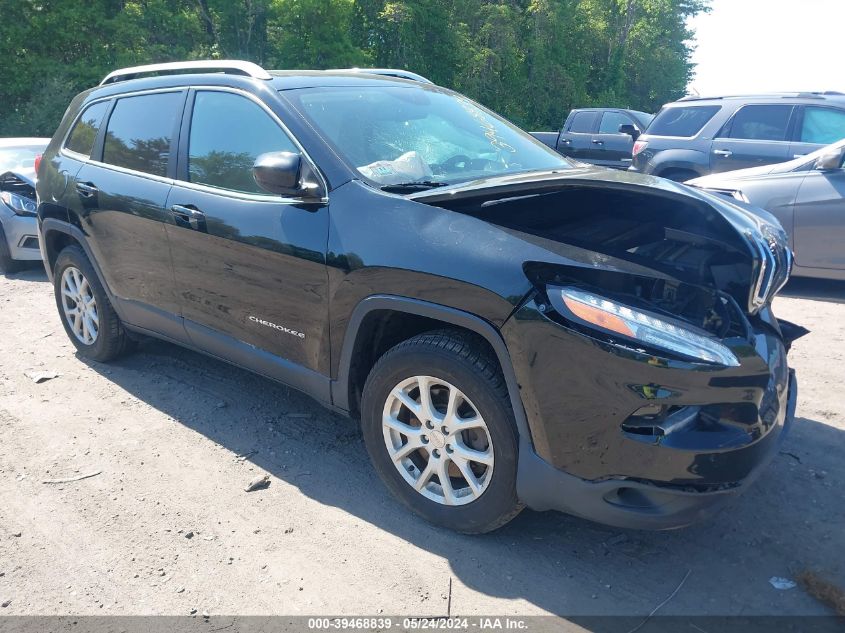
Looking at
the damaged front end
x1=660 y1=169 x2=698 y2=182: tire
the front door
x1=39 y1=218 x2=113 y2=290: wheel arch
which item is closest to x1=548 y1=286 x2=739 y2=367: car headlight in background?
the damaged front end

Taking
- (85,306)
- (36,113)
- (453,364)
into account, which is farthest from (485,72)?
(453,364)

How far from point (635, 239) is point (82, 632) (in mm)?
2605

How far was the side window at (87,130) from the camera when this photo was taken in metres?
4.88

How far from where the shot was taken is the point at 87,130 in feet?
16.3

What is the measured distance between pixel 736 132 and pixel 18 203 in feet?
29.1

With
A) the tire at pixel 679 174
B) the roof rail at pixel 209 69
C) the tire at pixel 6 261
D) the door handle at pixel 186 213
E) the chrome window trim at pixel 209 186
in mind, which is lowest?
the tire at pixel 6 261

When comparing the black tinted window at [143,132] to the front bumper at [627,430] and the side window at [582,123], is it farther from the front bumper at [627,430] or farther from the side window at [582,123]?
the side window at [582,123]

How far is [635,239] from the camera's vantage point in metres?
2.95

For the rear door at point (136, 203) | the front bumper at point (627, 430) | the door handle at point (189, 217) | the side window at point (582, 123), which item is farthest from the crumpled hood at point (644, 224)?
the side window at point (582, 123)

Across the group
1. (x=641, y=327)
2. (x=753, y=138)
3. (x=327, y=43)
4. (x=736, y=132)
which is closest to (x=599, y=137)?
(x=736, y=132)

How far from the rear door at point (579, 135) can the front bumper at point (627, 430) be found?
42.5 ft

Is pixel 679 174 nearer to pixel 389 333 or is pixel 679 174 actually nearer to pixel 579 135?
pixel 579 135

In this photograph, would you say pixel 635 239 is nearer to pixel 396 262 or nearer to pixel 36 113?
pixel 396 262

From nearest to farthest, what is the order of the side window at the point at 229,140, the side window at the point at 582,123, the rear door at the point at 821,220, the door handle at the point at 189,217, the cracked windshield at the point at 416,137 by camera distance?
the cracked windshield at the point at 416,137 → the side window at the point at 229,140 → the door handle at the point at 189,217 → the rear door at the point at 821,220 → the side window at the point at 582,123
